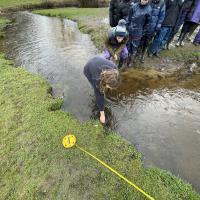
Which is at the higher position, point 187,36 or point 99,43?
point 187,36

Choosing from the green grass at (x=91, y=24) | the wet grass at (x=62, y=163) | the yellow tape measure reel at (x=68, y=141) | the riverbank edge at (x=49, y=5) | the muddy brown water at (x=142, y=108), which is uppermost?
the yellow tape measure reel at (x=68, y=141)

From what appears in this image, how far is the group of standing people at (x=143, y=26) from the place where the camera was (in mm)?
5180

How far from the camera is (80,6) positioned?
19.8 metres

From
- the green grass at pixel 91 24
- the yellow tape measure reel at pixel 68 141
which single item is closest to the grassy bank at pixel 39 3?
the green grass at pixel 91 24

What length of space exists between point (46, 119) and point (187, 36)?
6.96 m

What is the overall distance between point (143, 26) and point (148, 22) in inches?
7.3

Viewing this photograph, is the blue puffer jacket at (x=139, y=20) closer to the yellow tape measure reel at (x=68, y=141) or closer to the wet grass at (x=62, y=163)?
the wet grass at (x=62, y=163)

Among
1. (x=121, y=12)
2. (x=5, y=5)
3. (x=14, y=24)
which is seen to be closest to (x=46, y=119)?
(x=121, y=12)

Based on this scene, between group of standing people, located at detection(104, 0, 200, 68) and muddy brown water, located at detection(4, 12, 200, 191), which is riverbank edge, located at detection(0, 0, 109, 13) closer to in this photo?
Result: muddy brown water, located at detection(4, 12, 200, 191)

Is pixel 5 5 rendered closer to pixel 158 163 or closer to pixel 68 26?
pixel 68 26

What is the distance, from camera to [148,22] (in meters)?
6.46

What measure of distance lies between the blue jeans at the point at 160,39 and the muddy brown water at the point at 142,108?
6.69 ft

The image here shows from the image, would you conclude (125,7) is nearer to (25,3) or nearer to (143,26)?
(143,26)

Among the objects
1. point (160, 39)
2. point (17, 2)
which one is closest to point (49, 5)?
point (17, 2)
